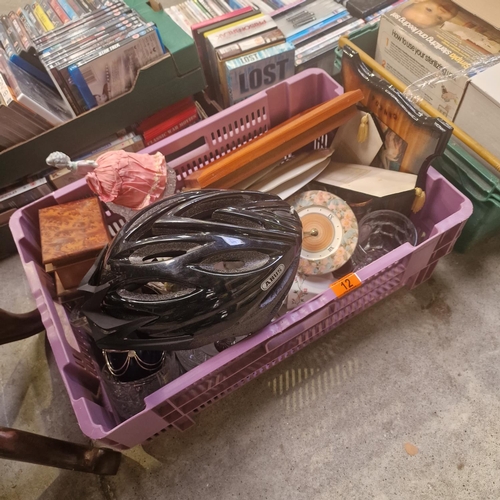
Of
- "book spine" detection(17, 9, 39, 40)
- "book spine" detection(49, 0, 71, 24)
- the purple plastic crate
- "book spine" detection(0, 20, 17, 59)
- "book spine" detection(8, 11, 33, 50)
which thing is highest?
"book spine" detection(49, 0, 71, 24)

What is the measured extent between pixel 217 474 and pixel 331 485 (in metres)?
0.23

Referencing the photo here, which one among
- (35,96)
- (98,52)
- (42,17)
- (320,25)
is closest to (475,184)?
(320,25)

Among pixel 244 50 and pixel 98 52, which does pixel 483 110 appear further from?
pixel 98 52

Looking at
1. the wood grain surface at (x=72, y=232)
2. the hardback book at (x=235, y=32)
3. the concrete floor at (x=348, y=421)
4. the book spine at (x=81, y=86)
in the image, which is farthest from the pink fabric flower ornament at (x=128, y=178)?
the concrete floor at (x=348, y=421)

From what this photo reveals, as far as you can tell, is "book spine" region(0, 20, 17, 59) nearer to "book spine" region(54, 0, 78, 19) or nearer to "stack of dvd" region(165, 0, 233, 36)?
"book spine" region(54, 0, 78, 19)

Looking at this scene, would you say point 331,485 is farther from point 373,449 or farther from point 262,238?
point 262,238

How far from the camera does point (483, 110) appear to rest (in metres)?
0.94

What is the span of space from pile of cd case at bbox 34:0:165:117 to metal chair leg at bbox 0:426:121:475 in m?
0.69

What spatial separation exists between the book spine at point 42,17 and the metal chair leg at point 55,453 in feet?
2.89

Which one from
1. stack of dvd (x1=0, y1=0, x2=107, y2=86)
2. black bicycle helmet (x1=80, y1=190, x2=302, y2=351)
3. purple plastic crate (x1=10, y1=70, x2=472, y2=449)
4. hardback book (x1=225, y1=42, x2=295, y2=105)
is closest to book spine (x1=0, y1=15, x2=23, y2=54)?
stack of dvd (x1=0, y1=0, x2=107, y2=86)

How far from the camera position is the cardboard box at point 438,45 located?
0.98 metres

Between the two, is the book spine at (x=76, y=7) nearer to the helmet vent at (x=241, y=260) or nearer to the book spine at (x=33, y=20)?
the book spine at (x=33, y=20)

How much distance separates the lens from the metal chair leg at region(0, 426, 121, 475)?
752 millimetres

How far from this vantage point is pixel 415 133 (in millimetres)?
897
